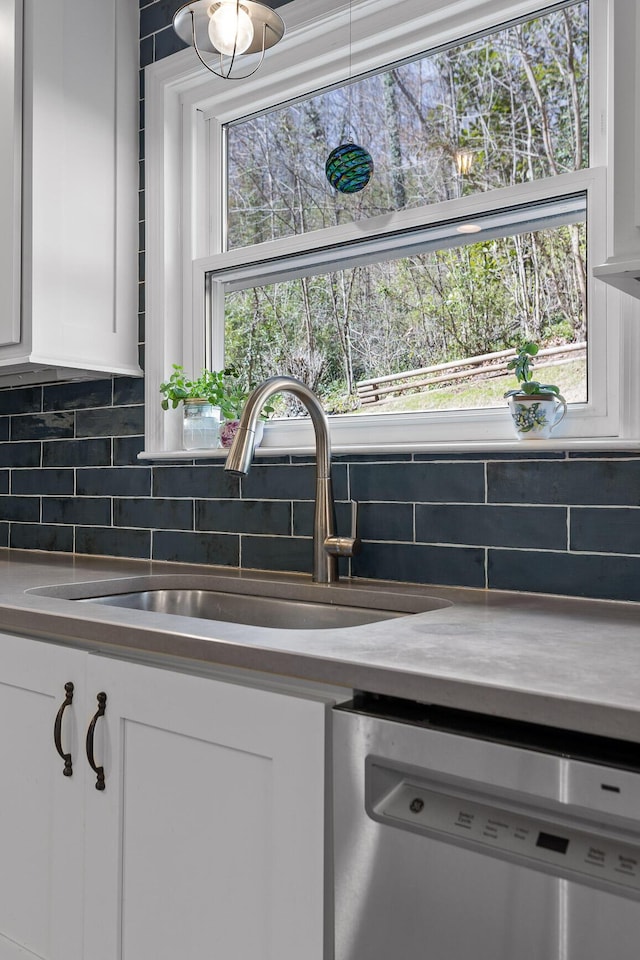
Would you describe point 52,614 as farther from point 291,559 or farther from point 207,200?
point 207,200

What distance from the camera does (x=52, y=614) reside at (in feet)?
4.88

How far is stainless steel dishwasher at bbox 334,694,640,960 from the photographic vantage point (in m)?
0.88

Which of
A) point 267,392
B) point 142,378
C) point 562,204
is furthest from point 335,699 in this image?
point 142,378

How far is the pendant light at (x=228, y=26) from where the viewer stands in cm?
177

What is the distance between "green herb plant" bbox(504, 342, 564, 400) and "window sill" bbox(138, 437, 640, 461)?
3.9 inches

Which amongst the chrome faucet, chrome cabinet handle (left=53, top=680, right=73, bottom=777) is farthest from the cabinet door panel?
the chrome faucet

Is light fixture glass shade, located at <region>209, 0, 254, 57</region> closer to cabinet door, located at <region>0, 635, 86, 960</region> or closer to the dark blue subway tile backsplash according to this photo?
the dark blue subway tile backsplash

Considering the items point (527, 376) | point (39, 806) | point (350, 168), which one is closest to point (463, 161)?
point (350, 168)

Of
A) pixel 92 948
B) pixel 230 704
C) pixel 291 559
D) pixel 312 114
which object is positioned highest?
pixel 312 114

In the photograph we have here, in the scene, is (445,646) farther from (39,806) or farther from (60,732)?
(39,806)

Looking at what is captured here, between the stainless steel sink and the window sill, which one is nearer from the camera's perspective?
the window sill

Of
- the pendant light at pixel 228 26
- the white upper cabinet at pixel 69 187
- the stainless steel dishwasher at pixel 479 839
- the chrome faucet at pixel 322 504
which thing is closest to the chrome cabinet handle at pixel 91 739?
the stainless steel dishwasher at pixel 479 839

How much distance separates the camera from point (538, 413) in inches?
68.3

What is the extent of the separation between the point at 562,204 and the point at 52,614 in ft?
4.34
